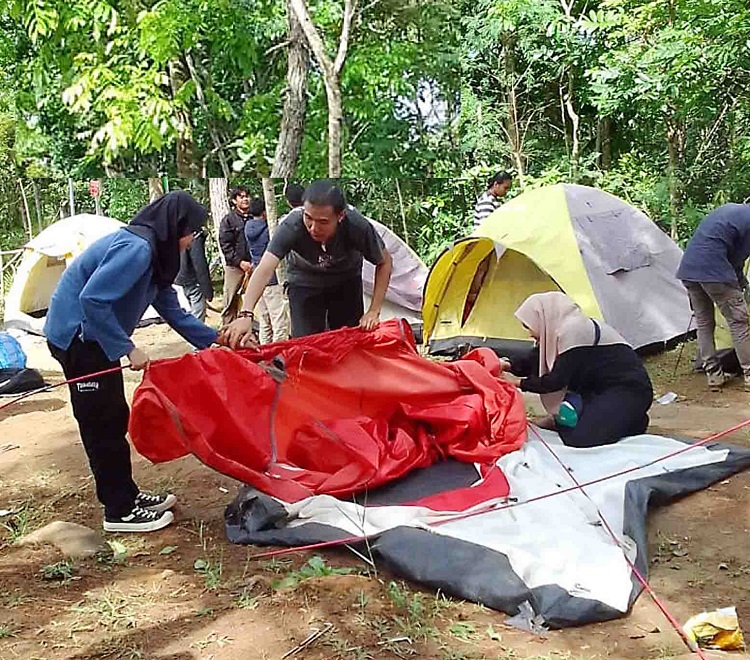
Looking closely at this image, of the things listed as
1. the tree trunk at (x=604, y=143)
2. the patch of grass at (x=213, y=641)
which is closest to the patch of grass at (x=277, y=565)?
the patch of grass at (x=213, y=641)

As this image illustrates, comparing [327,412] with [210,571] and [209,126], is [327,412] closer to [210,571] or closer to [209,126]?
[210,571]

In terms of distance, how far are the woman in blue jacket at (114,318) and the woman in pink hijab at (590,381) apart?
2033 millimetres

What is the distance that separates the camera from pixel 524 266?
7055mm

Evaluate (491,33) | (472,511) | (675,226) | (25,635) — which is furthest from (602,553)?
(491,33)

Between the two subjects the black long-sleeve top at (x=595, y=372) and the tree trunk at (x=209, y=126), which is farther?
the tree trunk at (x=209, y=126)

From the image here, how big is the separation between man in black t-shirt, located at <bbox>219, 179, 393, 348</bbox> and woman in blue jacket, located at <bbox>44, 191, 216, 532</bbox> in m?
0.51

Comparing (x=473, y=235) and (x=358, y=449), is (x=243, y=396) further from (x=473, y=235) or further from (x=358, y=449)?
(x=473, y=235)

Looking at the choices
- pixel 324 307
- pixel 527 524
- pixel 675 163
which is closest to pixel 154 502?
pixel 324 307

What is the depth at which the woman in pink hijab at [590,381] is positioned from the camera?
4.37 meters

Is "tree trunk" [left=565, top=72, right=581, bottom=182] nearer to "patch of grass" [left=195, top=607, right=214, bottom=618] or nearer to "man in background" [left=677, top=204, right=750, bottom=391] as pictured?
"man in background" [left=677, top=204, right=750, bottom=391]

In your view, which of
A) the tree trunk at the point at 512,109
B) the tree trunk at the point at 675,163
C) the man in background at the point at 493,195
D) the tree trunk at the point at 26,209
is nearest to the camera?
the man in background at the point at 493,195

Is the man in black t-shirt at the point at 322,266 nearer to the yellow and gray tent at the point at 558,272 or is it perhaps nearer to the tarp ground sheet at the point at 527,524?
the tarp ground sheet at the point at 527,524

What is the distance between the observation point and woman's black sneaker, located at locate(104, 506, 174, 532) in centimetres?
354

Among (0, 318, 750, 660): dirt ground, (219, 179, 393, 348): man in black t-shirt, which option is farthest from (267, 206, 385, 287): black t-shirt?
(0, 318, 750, 660): dirt ground
